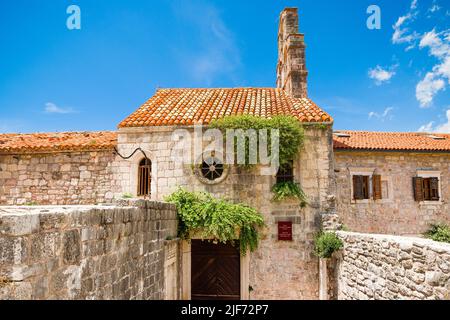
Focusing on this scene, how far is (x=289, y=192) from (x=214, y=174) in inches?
94.1

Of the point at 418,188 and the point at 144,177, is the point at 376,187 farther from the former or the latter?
the point at 144,177

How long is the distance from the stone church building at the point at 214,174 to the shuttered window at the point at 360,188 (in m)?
0.46

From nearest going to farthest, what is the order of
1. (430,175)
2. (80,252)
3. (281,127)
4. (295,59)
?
(80,252) < (281,127) < (295,59) < (430,175)

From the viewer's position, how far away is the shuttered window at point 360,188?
44.3ft

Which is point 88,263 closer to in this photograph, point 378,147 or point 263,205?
point 263,205

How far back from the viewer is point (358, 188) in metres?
13.5

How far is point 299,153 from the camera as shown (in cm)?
915

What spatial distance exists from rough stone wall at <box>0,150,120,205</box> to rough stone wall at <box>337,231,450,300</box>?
25.4 ft

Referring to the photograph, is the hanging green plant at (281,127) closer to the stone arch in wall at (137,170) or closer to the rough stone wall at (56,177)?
the stone arch in wall at (137,170)

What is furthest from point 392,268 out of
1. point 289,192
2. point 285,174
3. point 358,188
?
point 358,188

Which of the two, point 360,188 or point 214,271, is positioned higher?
point 360,188

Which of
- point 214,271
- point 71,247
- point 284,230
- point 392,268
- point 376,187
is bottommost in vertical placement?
point 214,271

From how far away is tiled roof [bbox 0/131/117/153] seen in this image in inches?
399
